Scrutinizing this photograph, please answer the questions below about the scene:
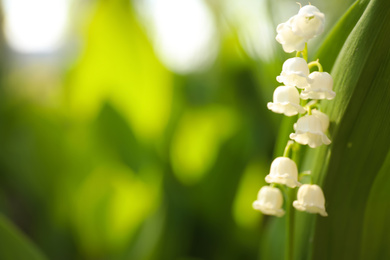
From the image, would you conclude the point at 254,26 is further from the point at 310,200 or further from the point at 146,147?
the point at 310,200

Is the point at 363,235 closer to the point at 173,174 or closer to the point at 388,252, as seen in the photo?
the point at 388,252

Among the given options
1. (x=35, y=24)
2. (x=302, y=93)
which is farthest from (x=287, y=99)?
(x=35, y=24)

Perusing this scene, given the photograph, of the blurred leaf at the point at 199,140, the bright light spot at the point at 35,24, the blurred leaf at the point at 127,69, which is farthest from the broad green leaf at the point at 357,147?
the bright light spot at the point at 35,24

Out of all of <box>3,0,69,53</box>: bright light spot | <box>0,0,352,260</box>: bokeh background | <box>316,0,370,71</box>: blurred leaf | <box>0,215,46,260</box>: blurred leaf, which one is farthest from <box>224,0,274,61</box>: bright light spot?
<box>3,0,69,53</box>: bright light spot

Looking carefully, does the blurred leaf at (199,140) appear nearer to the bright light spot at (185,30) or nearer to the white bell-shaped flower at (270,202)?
the bright light spot at (185,30)

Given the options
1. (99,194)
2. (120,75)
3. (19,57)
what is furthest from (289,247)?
(19,57)
